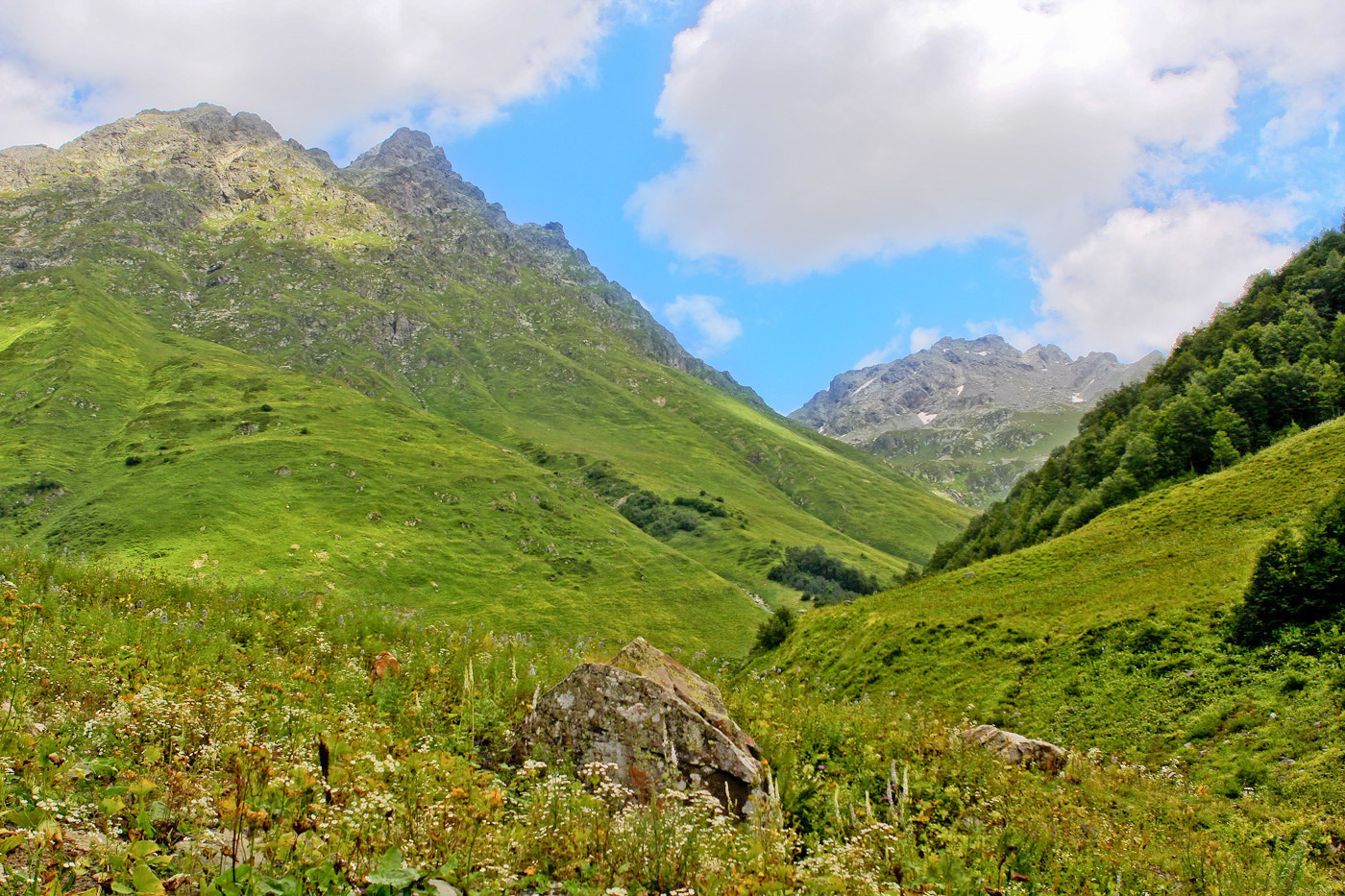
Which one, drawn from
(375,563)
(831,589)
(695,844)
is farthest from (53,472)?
(695,844)

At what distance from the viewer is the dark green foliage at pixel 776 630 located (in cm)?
5462

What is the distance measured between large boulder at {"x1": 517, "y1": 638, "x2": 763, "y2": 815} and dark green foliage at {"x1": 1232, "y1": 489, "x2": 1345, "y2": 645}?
75.1 ft

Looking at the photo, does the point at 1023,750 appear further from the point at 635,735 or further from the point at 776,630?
the point at 776,630

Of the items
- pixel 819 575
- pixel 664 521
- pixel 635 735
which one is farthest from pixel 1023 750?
pixel 664 521

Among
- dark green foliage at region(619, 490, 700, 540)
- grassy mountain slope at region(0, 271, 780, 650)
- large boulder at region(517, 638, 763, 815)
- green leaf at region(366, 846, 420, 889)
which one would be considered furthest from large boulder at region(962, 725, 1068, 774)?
dark green foliage at region(619, 490, 700, 540)

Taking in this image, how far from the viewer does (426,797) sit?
627cm

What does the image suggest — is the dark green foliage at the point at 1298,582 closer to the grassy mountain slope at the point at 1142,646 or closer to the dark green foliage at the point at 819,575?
the grassy mountain slope at the point at 1142,646

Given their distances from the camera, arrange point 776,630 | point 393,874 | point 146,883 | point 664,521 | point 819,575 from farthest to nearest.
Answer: point 664,521 < point 819,575 < point 776,630 < point 393,874 < point 146,883

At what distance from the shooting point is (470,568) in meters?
118

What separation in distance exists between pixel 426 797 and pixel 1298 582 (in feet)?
95.1

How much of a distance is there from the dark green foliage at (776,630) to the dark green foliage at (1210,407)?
1205 inches

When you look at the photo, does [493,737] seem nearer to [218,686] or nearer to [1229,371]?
[218,686]

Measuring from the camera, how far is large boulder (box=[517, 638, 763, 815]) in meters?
9.55

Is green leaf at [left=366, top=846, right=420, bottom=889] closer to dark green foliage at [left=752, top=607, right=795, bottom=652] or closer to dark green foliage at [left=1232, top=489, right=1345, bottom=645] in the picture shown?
dark green foliage at [left=1232, top=489, right=1345, bottom=645]
